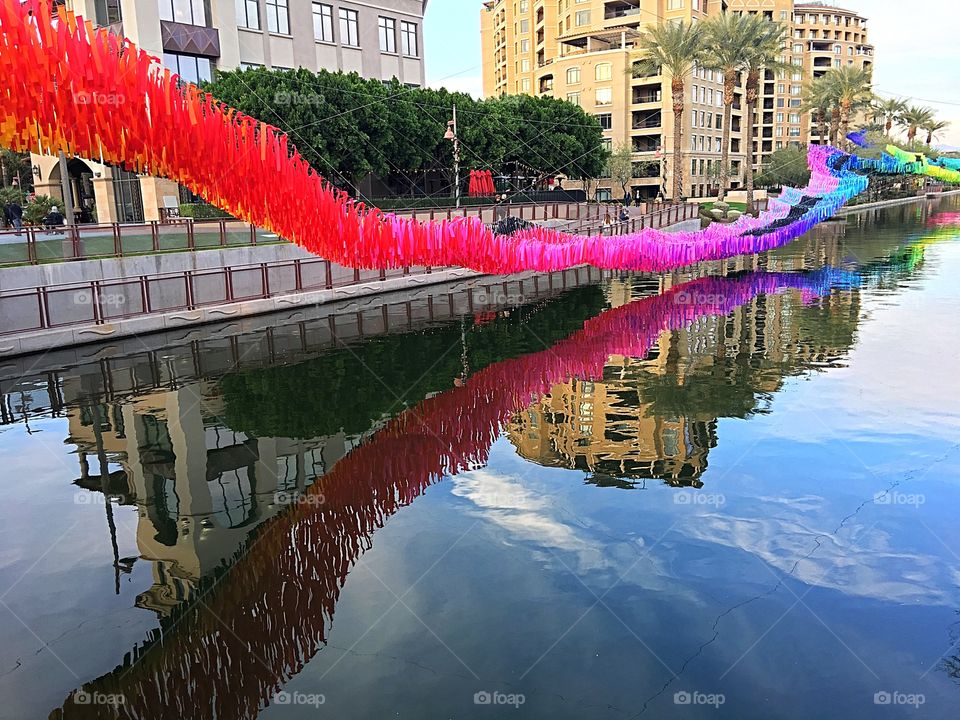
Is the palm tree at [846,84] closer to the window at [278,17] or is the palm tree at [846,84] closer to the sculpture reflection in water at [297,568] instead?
the window at [278,17]

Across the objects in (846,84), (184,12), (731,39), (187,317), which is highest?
(846,84)

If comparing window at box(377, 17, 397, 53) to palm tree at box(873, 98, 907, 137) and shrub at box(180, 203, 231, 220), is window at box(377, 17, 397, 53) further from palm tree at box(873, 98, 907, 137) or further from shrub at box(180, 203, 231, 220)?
palm tree at box(873, 98, 907, 137)

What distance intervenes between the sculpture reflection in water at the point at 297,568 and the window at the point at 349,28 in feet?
130

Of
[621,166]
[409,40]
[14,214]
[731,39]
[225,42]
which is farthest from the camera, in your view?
[621,166]

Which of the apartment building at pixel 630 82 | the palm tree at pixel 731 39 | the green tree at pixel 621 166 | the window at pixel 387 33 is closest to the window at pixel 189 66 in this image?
the window at pixel 387 33

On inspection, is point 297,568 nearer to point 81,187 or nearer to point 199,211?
point 199,211

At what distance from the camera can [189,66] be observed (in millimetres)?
41625

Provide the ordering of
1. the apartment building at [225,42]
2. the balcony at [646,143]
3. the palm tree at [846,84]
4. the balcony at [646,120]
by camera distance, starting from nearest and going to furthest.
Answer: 1. the apartment building at [225,42]
2. the palm tree at [846,84]
3. the balcony at [646,120]
4. the balcony at [646,143]

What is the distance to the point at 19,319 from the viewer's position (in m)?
18.4

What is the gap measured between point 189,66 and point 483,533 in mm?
40411

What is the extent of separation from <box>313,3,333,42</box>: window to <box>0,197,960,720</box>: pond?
35303 mm

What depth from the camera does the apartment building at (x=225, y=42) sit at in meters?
40.2

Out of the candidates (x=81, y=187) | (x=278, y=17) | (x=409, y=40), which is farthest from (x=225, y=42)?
(x=409, y=40)

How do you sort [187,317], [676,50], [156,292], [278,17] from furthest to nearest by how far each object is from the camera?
1. [676,50]
2. [278,17]
3. [156,292]
4. [187,317]
